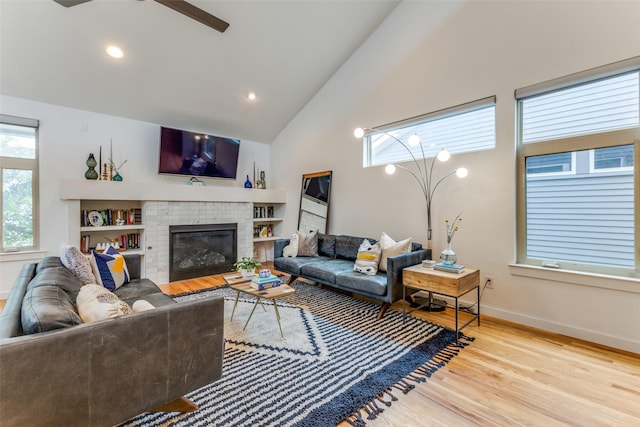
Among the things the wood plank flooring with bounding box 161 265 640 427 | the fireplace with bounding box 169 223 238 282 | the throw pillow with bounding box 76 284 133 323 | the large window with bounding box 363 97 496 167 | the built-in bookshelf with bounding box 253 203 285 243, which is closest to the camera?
the throw pillow with bounding box 76 284 133 323

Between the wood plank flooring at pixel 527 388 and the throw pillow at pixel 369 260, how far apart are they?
120cm

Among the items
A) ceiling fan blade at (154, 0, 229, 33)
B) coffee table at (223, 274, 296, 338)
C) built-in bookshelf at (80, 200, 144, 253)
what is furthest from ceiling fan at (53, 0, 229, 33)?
built-in bookshelf at (80, 200, 144, 253)

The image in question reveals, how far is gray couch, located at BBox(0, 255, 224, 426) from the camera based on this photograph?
108 centimetres

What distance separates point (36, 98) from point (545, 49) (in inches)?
233

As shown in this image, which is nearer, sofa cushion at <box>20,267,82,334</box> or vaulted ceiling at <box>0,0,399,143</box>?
sofa cushion at <box>20,267,82,334</box>

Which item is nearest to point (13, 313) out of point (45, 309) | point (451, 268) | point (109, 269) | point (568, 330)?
point (45, 309)

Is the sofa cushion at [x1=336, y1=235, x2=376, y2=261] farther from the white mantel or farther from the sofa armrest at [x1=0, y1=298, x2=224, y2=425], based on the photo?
the sofa armrest at [x1=0, y1=298, x2=224, y2=425]

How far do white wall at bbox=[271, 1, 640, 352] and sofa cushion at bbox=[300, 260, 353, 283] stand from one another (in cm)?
74

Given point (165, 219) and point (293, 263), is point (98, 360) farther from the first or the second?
point (165, 219)

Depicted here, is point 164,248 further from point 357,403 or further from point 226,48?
point 357,403

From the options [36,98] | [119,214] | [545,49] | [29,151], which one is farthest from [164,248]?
[545,49]

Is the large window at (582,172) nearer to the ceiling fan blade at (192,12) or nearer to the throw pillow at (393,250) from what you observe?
the throw pillow at (393,250)

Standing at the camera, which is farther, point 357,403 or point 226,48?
point 226,48

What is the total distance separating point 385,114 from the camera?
161 inches
